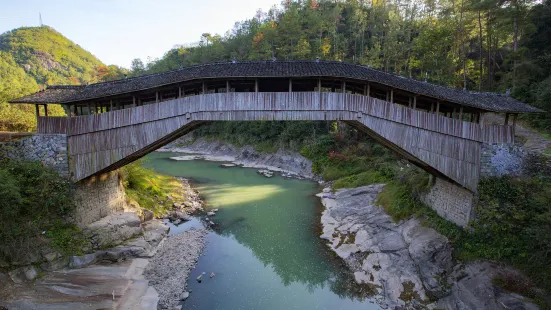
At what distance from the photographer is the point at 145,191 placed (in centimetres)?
1934

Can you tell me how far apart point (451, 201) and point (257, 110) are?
896 centimetres

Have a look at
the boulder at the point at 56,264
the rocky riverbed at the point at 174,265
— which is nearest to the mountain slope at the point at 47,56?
the rocky riverbed at the point at 174,265

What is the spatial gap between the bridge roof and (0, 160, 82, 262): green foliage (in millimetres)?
2812

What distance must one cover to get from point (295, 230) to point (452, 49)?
24.1m

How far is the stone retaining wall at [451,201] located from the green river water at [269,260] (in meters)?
4.90

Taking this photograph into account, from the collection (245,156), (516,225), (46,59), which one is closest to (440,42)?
(516,225)

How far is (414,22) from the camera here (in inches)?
1428

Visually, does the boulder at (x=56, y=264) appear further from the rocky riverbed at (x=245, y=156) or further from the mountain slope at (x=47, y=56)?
the mountain slope at (x=47, y=56)

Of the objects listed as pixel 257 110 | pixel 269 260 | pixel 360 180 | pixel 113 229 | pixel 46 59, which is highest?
pixel 46 59

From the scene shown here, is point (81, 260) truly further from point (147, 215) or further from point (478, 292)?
point (478, 292)

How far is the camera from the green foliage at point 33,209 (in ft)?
31.3

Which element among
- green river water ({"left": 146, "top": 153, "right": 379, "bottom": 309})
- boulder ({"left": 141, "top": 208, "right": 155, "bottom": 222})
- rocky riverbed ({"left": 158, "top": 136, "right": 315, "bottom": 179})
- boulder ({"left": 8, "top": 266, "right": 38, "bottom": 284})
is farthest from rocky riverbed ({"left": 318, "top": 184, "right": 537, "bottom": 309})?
rocky riverbed ({"left": 158, "top": 136, "right": 315, "bottom": 179})

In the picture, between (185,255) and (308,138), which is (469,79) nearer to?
(308,138)

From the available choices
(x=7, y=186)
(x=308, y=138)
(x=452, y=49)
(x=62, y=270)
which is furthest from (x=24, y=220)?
(x=452, y=49)
